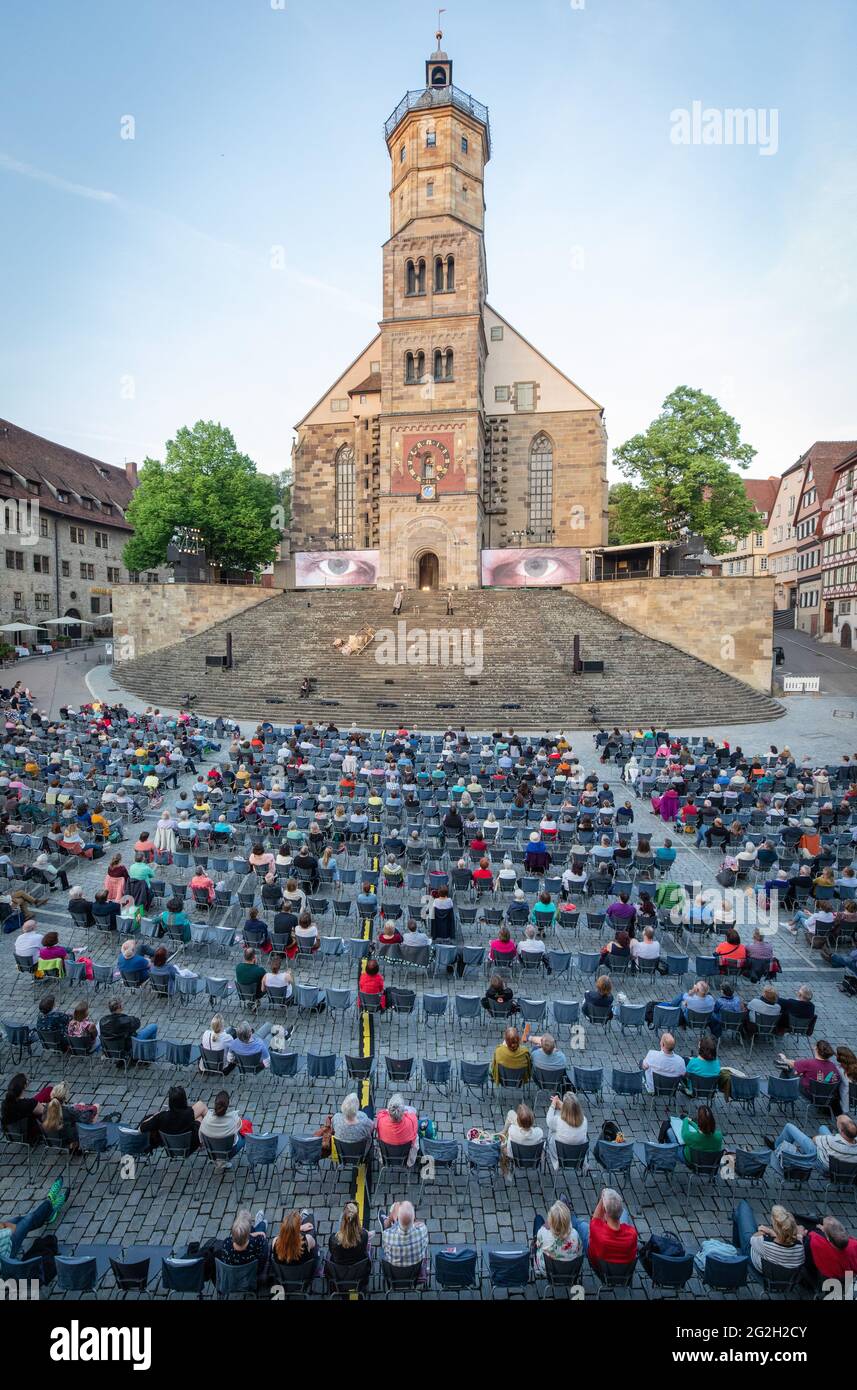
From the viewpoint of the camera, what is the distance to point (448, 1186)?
712 centimetres

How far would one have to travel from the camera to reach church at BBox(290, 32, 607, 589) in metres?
48.7

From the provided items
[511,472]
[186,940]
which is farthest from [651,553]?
[186,940]

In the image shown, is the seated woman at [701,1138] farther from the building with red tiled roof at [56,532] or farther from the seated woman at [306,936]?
the building with red tiled roof at [56,532]

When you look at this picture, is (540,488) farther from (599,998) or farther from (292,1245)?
(292,1245)

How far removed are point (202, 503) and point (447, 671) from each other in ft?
79.4

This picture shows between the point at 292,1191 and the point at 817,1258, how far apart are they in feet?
15.1

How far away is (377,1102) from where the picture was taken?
814 centimetres

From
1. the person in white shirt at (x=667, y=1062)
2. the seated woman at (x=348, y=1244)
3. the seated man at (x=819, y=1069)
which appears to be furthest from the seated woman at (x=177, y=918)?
the seated man at (x=819, y=1069)

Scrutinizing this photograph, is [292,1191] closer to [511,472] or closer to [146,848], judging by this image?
[146,848]

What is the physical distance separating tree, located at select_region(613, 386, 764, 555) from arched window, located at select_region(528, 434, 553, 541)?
7739 millimetres

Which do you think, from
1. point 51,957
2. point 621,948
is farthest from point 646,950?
point 51,957

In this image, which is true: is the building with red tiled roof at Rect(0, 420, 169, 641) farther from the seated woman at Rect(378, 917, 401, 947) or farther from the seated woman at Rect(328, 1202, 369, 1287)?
the seated woman at Rect(328, 1202, 369, 1287)

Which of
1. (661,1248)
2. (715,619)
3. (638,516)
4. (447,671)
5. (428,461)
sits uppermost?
(428,461)

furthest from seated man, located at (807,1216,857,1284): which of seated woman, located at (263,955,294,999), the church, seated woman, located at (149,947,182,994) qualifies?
the church
